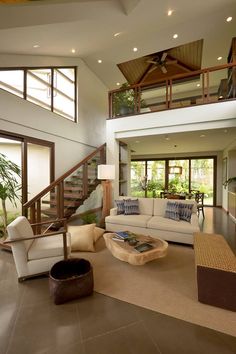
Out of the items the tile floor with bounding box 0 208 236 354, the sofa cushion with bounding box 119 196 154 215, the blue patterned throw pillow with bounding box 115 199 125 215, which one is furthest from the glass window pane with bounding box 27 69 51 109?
the tile floor with bounding box 0 208 236 354

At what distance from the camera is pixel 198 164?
9.69 metres

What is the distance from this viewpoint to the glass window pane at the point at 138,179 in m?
10.7

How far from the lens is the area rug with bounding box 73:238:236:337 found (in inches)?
78.5

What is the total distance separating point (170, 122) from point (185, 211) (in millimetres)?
2463

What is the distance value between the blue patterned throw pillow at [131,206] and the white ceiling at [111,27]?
120 inches

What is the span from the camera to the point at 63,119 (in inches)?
237

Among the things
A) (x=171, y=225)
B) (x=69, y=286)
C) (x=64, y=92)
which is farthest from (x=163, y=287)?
(x=64, y=92)

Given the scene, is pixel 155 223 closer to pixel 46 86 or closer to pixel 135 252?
pixel 135 252

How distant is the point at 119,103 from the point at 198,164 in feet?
18.5

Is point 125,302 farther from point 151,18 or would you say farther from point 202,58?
point 202,58

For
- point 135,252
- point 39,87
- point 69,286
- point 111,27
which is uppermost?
point 111,27

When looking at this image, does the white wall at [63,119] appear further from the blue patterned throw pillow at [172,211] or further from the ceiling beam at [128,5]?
the blue patterned throw pillow at [172,211]

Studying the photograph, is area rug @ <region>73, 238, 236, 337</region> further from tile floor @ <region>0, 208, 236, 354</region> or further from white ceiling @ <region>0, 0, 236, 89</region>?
white ceiling @ <region>0, 0, 236, 89</region>

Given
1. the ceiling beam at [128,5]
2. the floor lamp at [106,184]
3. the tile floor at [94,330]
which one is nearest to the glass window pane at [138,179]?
the floor lamp at [106,184]
